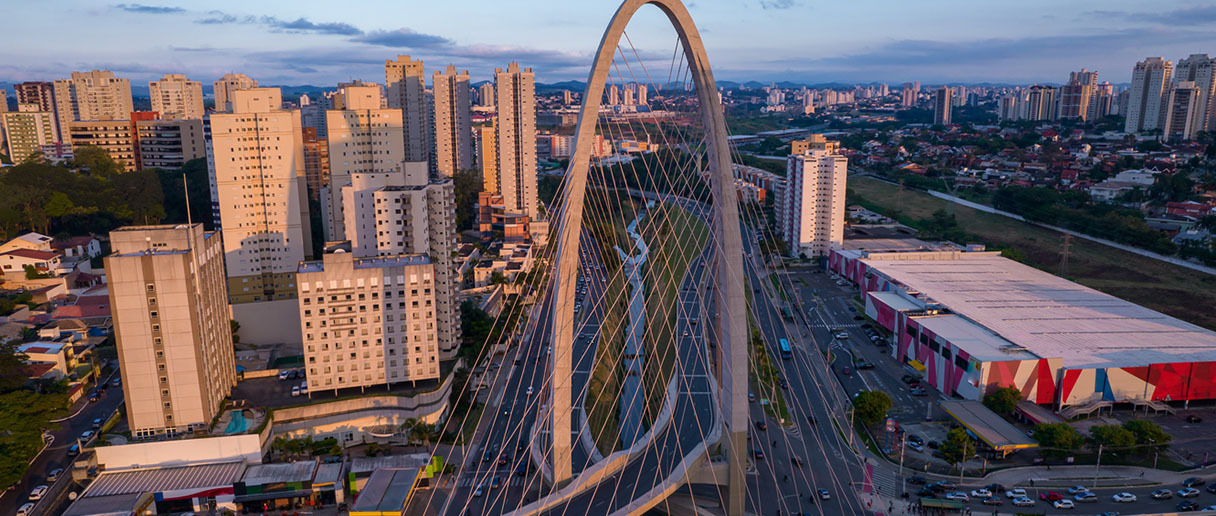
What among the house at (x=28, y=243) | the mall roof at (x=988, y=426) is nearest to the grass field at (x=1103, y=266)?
the mall roof at (x=988, y=426)

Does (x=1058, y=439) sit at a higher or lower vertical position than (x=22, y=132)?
lower

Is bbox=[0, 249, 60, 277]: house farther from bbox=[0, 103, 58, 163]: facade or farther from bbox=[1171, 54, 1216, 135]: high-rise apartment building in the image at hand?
bbox=[1171, 54, 1216, 135]: high-rise apartment building

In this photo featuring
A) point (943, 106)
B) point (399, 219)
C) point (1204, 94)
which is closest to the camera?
point (399, 219)

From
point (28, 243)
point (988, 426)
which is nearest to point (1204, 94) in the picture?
point (988, 426)

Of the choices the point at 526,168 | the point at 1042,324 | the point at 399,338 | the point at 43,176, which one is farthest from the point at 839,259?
the point at 43,176

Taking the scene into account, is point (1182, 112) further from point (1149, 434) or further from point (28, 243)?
point (28, 243)

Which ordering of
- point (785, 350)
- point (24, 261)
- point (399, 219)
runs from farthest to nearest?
point (24, 261)
point (785, 350)
point (399, 219)

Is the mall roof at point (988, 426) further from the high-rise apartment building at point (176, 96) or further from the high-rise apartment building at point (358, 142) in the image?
the high-rise apartment building at point (176, 96)
